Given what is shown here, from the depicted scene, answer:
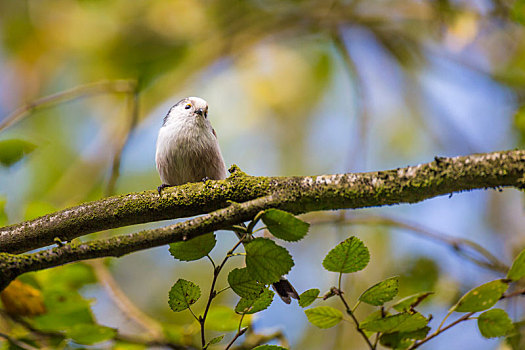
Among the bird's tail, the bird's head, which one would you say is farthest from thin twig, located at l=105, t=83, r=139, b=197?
the bird's tail

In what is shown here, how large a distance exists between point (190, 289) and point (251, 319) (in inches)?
43.1

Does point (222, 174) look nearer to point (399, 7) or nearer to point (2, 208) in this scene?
point (2, 208)

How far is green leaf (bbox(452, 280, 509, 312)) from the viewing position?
1552 mm

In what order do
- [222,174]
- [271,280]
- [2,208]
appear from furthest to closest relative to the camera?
1. [222,174]
2. [2,208]
3. [271,280]

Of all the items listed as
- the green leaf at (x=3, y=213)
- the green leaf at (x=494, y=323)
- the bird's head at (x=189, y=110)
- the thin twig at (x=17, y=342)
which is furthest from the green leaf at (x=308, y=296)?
the bird's head at (x=189, y=110)

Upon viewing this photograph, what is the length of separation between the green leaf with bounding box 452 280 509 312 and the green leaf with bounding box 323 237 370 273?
13.2 inches

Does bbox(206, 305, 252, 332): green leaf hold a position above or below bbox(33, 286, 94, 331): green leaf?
below

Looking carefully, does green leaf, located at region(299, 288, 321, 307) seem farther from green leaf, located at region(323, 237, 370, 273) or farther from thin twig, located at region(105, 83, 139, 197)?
thin twig, located at region(105, 83, 139, 197)

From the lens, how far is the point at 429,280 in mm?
3508

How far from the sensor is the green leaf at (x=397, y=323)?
1.55 m

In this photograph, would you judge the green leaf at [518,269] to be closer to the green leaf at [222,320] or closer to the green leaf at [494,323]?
the green leaf at [494,323]

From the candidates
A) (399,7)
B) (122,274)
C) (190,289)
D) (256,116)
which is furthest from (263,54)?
(190,289)

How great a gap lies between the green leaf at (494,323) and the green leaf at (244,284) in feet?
2.35

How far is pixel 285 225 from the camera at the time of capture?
151cm
